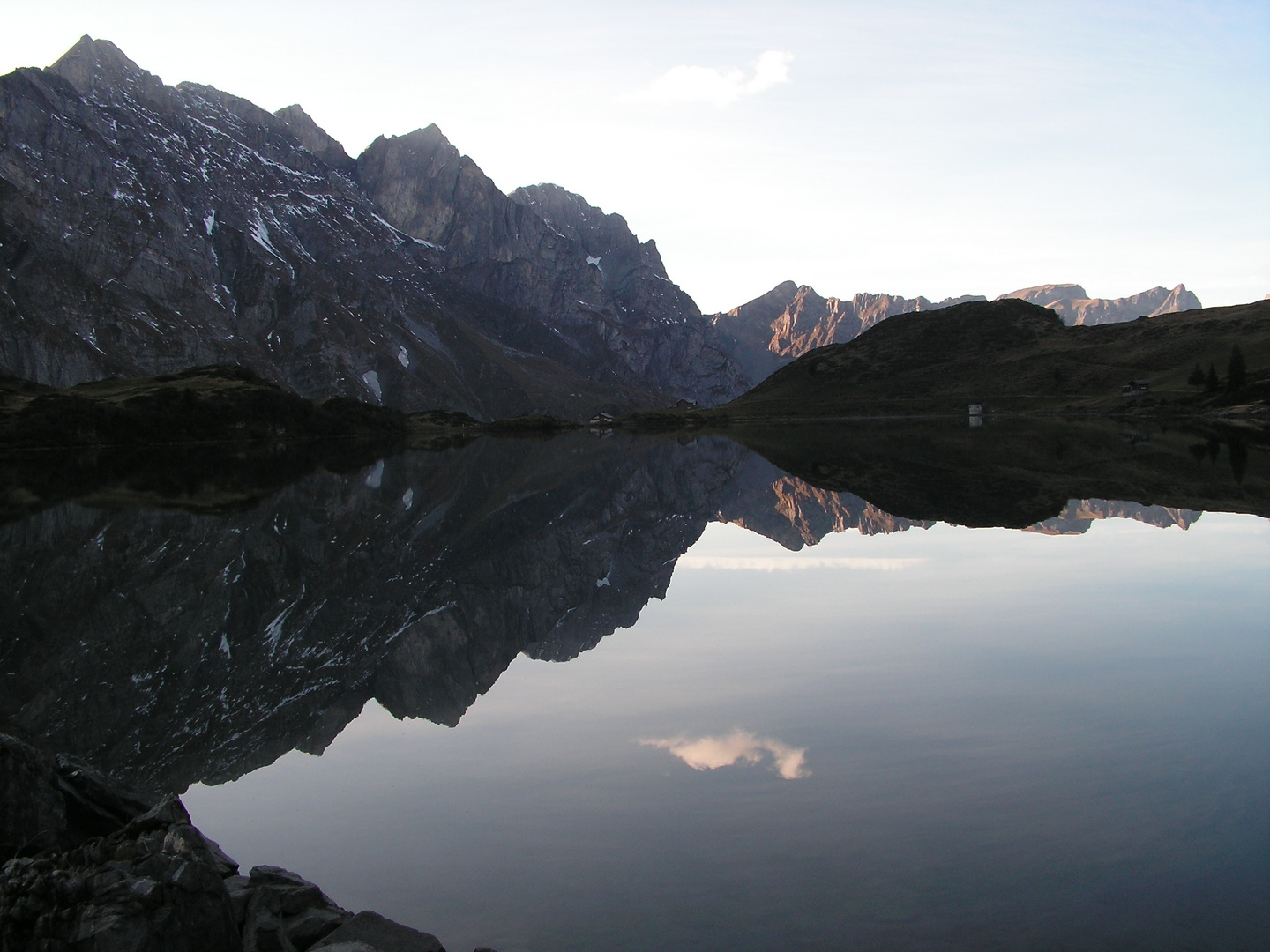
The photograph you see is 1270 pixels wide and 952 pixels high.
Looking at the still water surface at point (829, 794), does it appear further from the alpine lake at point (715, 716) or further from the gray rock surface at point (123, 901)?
the gray rock surface at point (123, 901)

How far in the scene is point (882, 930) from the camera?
32.8 feet

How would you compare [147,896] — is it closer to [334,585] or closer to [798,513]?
[334,585]

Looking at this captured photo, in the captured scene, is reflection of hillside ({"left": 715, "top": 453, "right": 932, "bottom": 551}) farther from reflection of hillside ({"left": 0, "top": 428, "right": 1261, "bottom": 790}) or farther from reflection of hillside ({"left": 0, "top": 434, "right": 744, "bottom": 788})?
reflection of hillside ({"left": 0, "top": 434, "right": 744, "bottom": 788})

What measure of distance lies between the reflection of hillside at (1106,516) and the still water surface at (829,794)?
14.5 meters

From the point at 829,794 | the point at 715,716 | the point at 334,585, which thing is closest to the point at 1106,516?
the point at 715,716

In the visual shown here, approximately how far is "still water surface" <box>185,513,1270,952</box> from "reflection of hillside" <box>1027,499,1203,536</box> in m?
14.5

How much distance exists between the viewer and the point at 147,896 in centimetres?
959

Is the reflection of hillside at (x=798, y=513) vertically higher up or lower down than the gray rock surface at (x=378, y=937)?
higher up

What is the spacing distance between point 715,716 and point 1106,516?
31.8 m

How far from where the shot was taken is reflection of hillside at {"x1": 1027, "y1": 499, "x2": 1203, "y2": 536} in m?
38.6

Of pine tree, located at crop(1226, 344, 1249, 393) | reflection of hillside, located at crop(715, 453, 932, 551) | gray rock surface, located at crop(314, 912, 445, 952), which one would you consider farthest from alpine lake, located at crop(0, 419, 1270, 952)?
pine tree, located at crop(1226, 344, 1249, 393)

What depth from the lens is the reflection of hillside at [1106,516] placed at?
38.6 metres

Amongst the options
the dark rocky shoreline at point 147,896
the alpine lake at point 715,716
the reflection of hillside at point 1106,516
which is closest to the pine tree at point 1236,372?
the alpine lake at point 715,716

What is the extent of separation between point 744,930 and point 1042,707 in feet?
29.5
